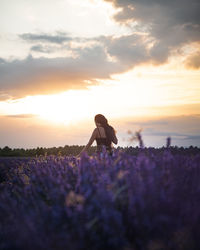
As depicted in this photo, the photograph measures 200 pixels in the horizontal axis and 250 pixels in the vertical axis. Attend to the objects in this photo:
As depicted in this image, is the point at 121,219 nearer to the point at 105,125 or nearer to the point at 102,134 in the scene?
the point at 102,134

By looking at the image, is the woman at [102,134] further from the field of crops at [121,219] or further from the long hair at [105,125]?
the field of crops at [121,219]

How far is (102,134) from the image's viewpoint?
6977 mm

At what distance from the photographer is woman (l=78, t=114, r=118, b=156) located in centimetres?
696

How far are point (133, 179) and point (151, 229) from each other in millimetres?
452

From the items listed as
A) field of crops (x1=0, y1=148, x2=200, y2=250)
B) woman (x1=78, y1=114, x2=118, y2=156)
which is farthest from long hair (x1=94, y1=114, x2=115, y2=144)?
field of crops (x1=0, y1=148, x2=200, y2=250)

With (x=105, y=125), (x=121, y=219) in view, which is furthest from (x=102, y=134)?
(x=121, y=219)

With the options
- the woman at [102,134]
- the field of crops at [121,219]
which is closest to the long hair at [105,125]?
the woman at [102,134]

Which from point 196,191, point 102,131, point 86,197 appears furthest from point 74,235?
point 102,131

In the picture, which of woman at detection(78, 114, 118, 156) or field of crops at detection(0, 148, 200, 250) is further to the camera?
woman at detection(78, 114, 118, 156)

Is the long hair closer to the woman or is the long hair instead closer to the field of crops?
the woman

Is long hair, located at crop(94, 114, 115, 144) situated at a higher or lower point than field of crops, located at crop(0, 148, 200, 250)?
higher

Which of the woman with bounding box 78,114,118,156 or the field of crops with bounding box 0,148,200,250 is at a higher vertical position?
the woman with bounding box 78,114,118,156

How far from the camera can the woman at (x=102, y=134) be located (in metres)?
6.96

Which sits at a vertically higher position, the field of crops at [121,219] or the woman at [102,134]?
the woman at [102,134]
